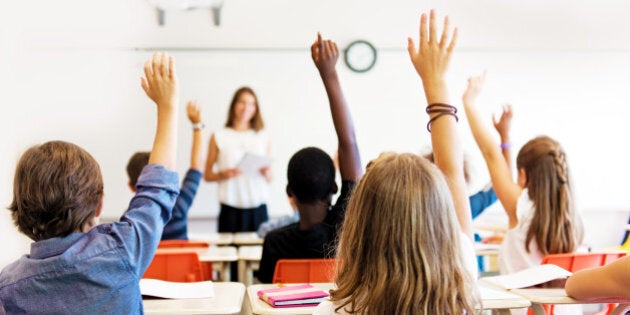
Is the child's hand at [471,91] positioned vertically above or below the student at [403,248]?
above

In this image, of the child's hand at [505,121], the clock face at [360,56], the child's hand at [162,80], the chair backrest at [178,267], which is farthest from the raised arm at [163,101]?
the clock face at [360,56]

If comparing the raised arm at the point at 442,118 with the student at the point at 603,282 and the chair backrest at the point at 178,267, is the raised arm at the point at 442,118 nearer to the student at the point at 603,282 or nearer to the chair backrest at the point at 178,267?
the student at the point at 603,282

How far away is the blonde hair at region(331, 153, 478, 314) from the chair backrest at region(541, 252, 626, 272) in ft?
4.23

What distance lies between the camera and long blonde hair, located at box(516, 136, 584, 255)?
271 centimetres

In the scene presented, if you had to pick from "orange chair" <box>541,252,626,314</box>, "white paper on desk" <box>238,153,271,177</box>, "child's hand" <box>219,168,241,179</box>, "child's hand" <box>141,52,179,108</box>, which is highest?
"child's hand" <box>141,52,179,108</box>

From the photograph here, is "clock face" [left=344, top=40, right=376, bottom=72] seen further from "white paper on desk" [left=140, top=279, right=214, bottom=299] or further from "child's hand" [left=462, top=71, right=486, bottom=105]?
"white paper on desk" [left=140, top=279, right=214, bottom=299]

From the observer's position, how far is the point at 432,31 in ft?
5.57

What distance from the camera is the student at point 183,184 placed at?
10.8 feet

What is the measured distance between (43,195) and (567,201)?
2056 mm

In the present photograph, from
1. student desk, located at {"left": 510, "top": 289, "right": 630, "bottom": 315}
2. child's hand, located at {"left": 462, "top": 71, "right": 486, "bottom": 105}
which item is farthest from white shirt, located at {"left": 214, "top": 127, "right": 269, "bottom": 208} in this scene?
student desk, located at {"left": 510, "top": 289, "right": 630, "bottom": 315}

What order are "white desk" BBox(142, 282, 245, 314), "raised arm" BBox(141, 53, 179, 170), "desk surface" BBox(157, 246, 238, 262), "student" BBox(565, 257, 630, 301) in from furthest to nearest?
1. "desk surface" BBox(157, 246, 238, 262)
2. "white desk" BBox(142, 282, 245, 314)
3. "raised arm" BBox(141, 53, 179, 170)
4. "student" BBox(565, 257, 630, 301)

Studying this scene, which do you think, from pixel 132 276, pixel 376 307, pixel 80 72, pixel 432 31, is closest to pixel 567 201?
pixel 432 31

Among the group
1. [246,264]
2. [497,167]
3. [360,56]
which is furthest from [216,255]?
[360,56]

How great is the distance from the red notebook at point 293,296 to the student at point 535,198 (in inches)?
45.5
